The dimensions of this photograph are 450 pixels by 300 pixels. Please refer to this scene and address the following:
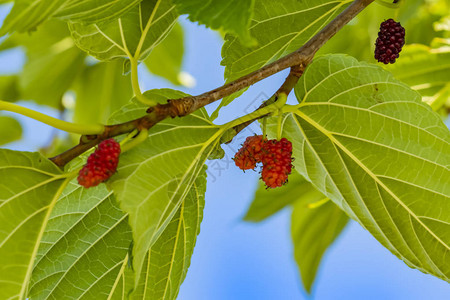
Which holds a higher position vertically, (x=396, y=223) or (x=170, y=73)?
(x=170, y=73)

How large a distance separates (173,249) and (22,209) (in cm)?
26

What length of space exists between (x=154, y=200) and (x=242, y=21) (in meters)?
0.24

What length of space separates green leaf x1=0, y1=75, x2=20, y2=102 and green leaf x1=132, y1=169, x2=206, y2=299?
5.15 ft

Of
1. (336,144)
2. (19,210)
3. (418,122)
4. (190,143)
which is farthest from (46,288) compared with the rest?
(418,122)

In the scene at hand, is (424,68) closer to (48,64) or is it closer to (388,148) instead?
(388,148)

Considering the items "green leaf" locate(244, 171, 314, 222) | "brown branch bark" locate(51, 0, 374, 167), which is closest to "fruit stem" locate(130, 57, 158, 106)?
"brown branch bark" locate(51, 0, 374, 167)

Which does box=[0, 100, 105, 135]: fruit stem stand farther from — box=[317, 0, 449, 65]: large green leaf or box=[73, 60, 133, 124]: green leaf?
box=[73, 60, 133, 124]: green leaf

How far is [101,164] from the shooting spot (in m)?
0.64

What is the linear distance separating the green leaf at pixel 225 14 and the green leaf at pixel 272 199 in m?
1.24

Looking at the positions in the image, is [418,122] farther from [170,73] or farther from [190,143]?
[170,73]

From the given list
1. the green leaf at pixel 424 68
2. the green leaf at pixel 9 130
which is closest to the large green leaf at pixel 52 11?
the green leaf at pixel 424 68

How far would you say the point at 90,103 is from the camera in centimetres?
225

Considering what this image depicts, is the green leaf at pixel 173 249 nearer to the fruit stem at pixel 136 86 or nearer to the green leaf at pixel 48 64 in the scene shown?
the fruit stem at pixel 136 86

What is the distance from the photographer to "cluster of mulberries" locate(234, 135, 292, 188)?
0.78m
